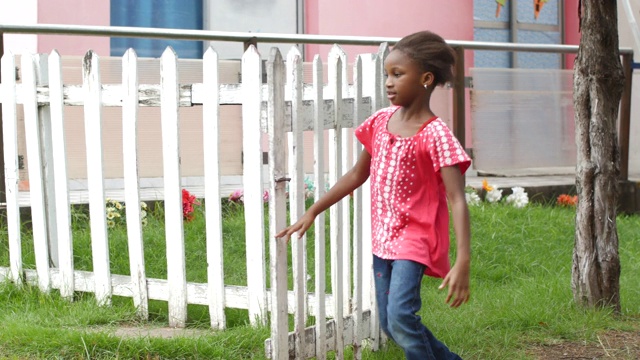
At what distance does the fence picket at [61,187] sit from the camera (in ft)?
18.1

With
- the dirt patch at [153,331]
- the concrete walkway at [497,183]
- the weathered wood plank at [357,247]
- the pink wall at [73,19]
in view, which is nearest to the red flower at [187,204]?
the concrete walkway at [497,183]

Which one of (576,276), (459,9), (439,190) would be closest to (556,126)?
(459,9)

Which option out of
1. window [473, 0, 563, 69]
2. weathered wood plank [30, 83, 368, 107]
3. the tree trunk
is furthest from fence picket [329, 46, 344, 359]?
window [473, 0, 563, 69]

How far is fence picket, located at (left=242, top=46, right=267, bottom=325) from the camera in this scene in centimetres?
468

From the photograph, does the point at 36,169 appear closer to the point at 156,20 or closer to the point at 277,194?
the point at 277,194

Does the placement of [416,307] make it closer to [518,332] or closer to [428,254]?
[428,254]

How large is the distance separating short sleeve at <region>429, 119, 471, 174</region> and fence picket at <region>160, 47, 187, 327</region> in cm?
178

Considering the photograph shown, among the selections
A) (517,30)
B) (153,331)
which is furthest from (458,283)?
(517,30)

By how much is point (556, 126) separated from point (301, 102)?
646cm

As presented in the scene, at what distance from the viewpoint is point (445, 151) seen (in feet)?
11.8

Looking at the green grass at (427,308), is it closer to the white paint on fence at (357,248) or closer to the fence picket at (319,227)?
the white paint on fence at (357,248)

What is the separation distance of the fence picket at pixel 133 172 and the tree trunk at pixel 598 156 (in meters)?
2.31

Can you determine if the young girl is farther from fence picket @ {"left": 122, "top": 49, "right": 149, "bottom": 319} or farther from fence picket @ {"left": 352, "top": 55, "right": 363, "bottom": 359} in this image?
fence picket @ {"left": 122, "top": 49, "right": 149, "bottom": 319}

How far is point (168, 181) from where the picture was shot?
511 cm
